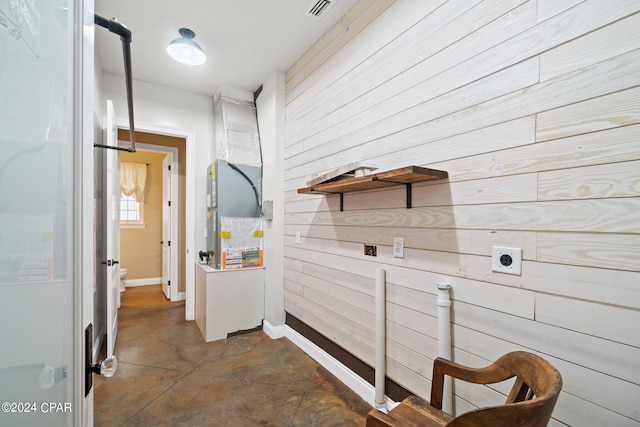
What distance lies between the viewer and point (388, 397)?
1.94 m

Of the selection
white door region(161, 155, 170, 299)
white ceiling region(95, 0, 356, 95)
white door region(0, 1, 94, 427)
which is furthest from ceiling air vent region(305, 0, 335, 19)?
white door region(161, 155, 170, 299)

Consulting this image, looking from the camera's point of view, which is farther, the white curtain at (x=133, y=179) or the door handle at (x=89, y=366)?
the white curtain at (x=133, y=179)

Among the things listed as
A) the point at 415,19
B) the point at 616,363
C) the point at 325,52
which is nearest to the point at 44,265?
the point at 616,363

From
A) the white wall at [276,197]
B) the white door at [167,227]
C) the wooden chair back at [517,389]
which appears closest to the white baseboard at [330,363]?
the white wall at [276,197]

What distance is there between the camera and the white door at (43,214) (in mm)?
430

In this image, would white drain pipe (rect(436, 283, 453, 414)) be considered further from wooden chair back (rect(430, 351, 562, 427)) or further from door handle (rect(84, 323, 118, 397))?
door handle (rect(84, 323, 118, 397))

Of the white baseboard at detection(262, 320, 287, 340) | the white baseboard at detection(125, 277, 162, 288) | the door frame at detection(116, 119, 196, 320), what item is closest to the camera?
the white baseboard at detection(262, 320, 287, 340)

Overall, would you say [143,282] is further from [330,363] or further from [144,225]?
[330,363]

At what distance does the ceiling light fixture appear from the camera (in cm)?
250

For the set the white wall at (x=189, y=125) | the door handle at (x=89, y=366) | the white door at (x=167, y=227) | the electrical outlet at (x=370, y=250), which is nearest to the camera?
the door handle at (x=89, y=366)

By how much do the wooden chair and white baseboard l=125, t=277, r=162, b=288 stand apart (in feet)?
17.9

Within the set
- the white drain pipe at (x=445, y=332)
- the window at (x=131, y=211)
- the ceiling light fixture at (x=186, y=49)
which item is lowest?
the white drain pipe at (x=445, y=332)

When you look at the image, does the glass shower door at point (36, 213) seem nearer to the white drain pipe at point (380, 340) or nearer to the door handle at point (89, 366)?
the door handle at point (89, 366)

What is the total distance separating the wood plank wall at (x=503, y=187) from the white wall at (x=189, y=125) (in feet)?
7.54
